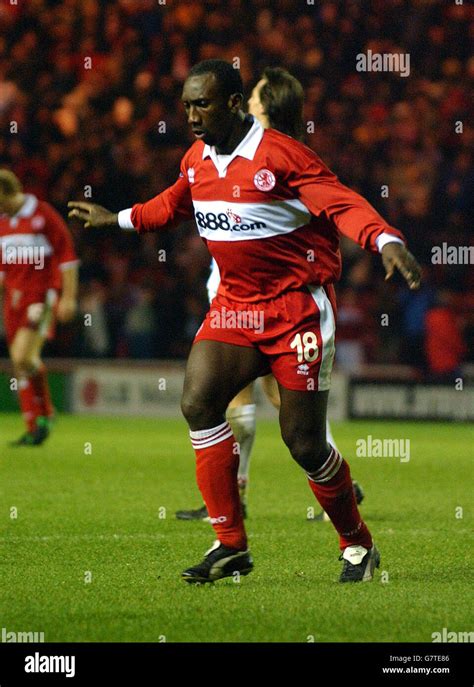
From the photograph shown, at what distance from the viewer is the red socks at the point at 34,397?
42.8 ft

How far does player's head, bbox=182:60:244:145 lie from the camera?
596 centimetres

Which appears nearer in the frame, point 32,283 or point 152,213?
point 152,213

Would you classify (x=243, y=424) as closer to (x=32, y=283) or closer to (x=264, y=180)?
(x=264, y=180)

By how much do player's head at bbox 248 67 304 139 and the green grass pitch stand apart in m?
2.29

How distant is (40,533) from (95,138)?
1213cm

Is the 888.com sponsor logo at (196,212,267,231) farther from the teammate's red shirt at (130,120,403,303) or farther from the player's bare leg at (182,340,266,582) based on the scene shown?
the player's bare leg at (182,340,266,582)

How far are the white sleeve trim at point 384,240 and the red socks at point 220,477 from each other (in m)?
1.17

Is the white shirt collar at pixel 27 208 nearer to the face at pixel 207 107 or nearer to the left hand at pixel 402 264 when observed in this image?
the face at pixel 207 107

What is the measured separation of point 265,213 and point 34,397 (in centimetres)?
737

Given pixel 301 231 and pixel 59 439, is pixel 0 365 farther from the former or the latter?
pixel 301 231

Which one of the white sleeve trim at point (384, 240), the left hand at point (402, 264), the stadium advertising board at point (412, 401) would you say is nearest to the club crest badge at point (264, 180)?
the white sleeve trim at point (384, 240)

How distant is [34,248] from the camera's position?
522 inches

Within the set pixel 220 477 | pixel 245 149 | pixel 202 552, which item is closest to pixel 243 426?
pixel 202 552

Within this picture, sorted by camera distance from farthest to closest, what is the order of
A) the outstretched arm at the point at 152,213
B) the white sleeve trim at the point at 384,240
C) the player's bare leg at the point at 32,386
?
1. the player's bare leg at the point at 32,386
2. the outstretched arm at the point at 152,213
3. the white sleeve trim at the point at 384,240
